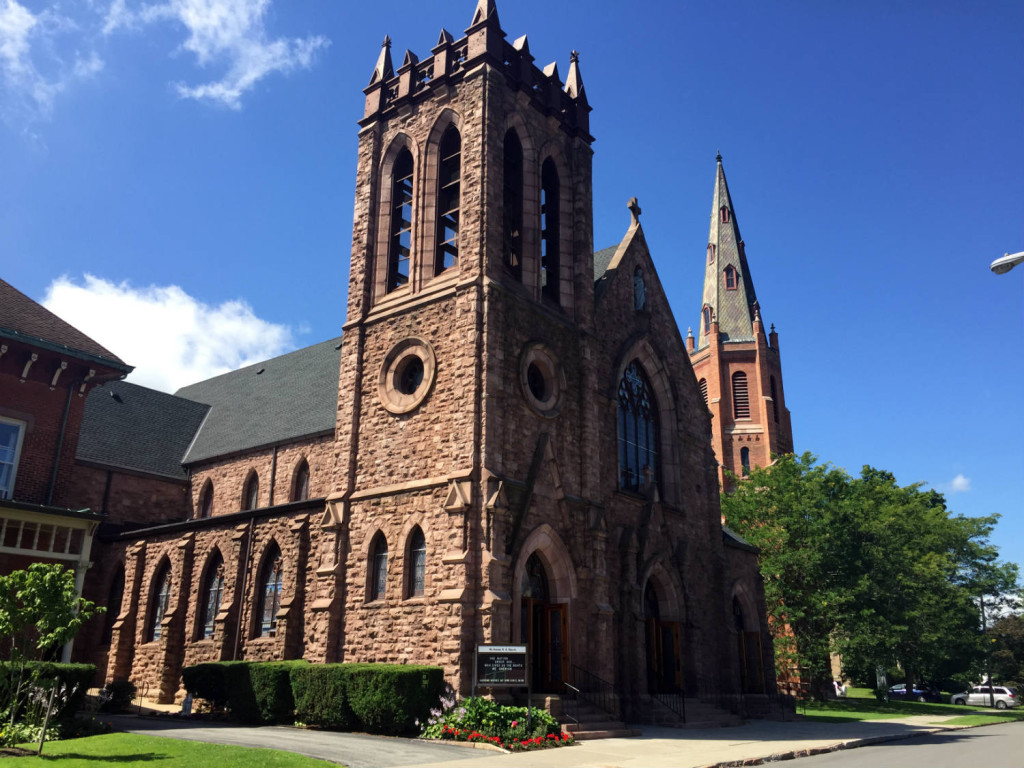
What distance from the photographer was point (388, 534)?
66.6ft

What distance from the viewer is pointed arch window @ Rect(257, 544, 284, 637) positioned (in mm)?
22766

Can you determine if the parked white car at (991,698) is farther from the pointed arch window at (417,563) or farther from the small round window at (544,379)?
the pointed arch window at (417,563)

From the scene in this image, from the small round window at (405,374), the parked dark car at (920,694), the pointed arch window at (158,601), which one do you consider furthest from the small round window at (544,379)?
the parked dark car at (920,694)

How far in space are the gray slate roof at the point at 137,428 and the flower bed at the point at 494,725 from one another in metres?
20.0

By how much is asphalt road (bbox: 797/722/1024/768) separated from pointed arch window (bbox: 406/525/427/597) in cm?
901

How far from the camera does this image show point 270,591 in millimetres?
23141

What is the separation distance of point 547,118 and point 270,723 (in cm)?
1900

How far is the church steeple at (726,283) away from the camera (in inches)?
2869

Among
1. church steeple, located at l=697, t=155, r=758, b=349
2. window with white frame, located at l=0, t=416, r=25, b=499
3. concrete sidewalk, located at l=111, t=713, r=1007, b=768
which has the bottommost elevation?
concrete sidewalk, located at l=111, t=713, r=1007, b=768

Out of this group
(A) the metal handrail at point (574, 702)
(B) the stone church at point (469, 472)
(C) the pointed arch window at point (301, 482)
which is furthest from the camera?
(C) the pointed arch window at point (301, 482)

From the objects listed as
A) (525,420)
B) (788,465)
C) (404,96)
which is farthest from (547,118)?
(788,465)

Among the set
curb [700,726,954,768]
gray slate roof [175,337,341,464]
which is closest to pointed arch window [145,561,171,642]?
gray slate roof [175,337,341,464]

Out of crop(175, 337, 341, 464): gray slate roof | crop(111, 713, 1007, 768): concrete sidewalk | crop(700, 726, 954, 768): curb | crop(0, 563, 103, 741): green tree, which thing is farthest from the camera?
crop(175, 337, 341, 464): gray slate roof

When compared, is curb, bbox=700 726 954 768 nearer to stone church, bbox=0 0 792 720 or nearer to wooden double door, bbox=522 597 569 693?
stone church, bbox=0 0 792 720
